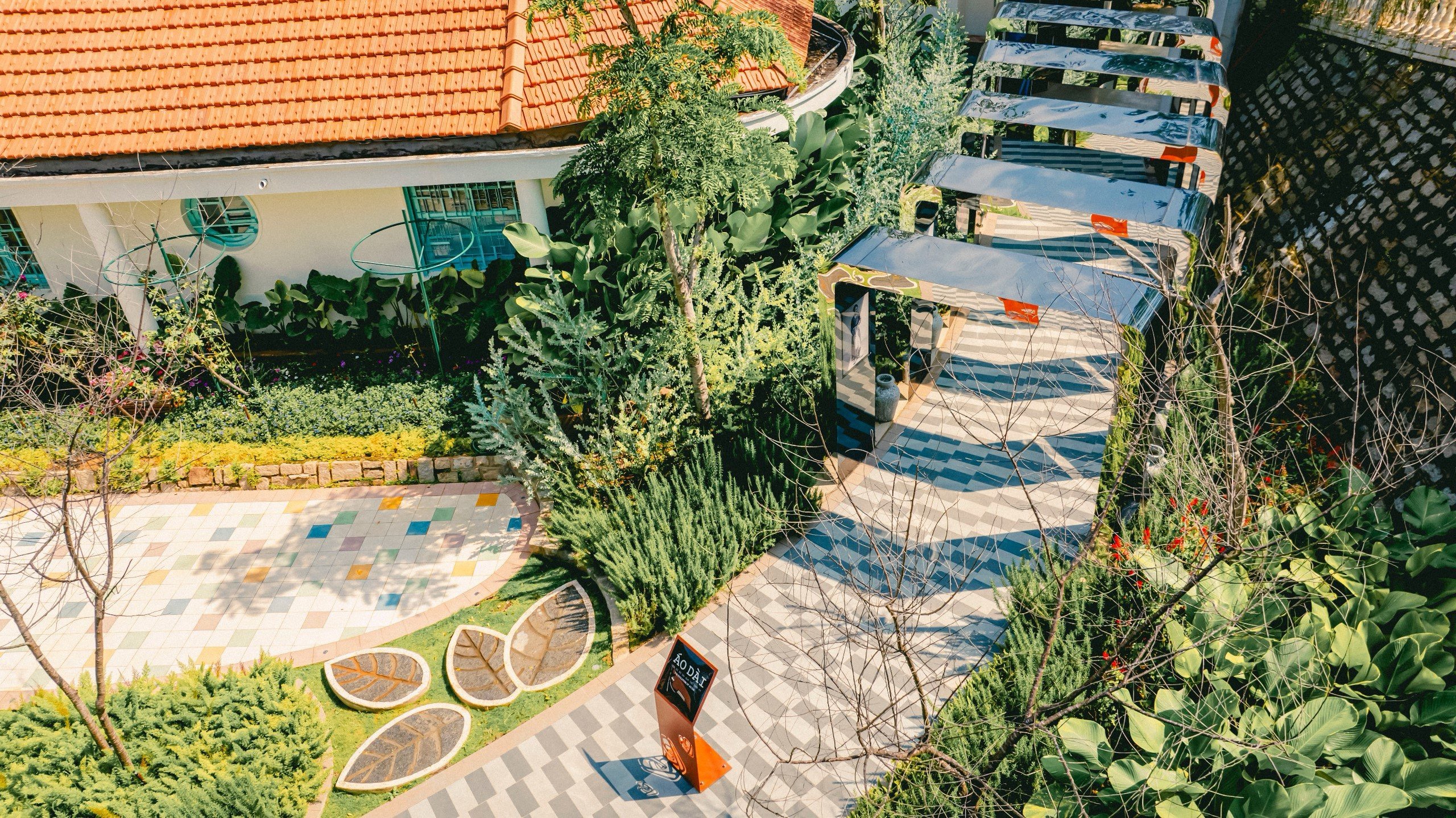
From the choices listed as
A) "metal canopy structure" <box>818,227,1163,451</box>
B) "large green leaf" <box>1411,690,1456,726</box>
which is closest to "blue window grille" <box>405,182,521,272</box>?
"metal canopy structure" <box>818,227,1163,451</box>

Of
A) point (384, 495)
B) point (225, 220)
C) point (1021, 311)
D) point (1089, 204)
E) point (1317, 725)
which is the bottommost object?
point (384, 495)

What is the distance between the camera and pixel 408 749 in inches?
286

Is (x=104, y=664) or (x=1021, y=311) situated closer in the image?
(x=104, y=664)

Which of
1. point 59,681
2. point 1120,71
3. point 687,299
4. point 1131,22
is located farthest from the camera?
point 1131,22

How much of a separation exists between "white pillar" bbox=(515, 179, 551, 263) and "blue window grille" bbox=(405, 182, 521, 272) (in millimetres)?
485

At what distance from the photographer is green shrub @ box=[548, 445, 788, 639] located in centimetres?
808

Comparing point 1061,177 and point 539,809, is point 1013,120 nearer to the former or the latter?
point 1061,177

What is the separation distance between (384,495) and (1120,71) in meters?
11.9

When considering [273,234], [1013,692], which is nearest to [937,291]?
[1013,692]

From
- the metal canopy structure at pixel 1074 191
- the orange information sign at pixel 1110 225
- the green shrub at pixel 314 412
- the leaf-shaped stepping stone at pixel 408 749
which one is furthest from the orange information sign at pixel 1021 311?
the green shrub at pixel 314 412

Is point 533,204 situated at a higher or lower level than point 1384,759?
→ higher

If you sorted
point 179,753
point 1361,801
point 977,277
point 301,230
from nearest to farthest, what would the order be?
point 1361,801, point 179,753, point 977,277, point 301,230

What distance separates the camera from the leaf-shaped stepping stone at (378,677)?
766 cm

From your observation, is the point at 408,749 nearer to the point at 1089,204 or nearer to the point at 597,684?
the point at 597,684
